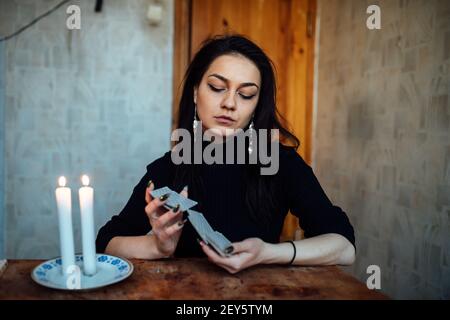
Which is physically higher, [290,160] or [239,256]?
[290,160]

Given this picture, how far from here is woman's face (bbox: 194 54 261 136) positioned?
1.52 meters

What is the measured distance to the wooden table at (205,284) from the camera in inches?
38.0

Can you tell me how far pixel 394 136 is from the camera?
215cm

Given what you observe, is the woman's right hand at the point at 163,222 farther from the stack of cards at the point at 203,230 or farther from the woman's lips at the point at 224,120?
the woman's lips at the point at 224,120

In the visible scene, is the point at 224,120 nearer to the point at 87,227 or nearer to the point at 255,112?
the point at 255,112

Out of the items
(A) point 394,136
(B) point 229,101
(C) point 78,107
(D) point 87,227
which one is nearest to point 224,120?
(B) point 229,101

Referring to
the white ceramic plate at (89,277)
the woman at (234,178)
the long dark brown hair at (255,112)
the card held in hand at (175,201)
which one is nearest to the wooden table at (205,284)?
the white ceramic plate at (89,277)

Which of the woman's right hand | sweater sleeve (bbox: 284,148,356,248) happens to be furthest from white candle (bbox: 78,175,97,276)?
sweater sleeve (bbox: 284,148,356,248)

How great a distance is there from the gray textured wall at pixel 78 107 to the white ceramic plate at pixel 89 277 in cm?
170

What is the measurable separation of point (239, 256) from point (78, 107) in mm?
1973

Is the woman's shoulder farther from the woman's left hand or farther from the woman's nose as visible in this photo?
the woman's left hand

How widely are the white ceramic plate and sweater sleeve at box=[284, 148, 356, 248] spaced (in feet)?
2.17

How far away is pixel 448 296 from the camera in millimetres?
1744
